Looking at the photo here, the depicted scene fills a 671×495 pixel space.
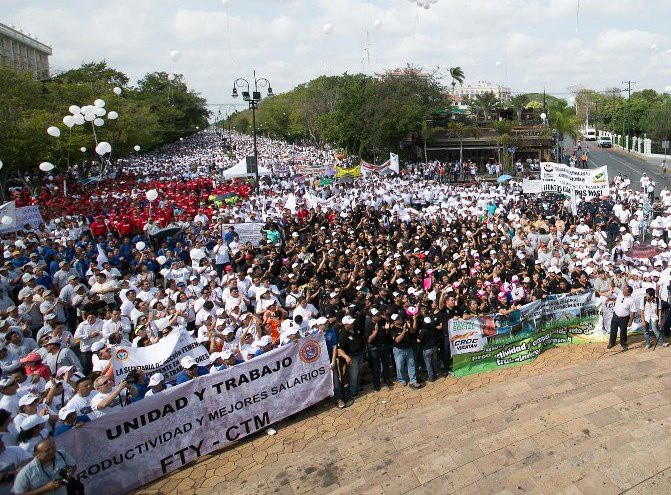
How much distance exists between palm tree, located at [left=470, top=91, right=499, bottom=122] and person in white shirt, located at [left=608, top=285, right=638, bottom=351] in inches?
1351

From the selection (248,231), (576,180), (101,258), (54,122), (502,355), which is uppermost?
(54,122)

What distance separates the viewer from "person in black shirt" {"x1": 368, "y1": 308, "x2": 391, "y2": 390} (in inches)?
317

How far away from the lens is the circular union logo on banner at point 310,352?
24.2 feet

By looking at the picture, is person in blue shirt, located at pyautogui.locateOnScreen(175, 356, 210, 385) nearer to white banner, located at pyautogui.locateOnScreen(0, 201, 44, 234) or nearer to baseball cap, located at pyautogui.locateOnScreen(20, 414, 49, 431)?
baseball cap, located at pyautogui.locateOnScreen(20, 414, 49, 431)

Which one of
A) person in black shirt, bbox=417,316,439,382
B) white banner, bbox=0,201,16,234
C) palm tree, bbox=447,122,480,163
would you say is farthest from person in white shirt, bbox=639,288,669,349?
palm tree, bbox=447,122,480,163

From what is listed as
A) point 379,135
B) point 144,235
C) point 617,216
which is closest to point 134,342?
point 144,235

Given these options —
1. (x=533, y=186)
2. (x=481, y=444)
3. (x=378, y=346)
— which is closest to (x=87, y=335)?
(x=378, y=346)

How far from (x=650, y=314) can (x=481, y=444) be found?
Result: 15.6 ft

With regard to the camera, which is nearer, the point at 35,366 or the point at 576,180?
the point at 35,366

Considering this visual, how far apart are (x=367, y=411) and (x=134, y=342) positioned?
11.7 feet

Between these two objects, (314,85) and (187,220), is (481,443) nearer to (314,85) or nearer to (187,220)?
(187,220)

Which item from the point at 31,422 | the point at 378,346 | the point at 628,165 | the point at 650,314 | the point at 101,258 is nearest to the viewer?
the point at 31,422

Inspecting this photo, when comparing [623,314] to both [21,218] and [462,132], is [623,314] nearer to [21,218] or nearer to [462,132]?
[21,218]

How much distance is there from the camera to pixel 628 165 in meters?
42.6
